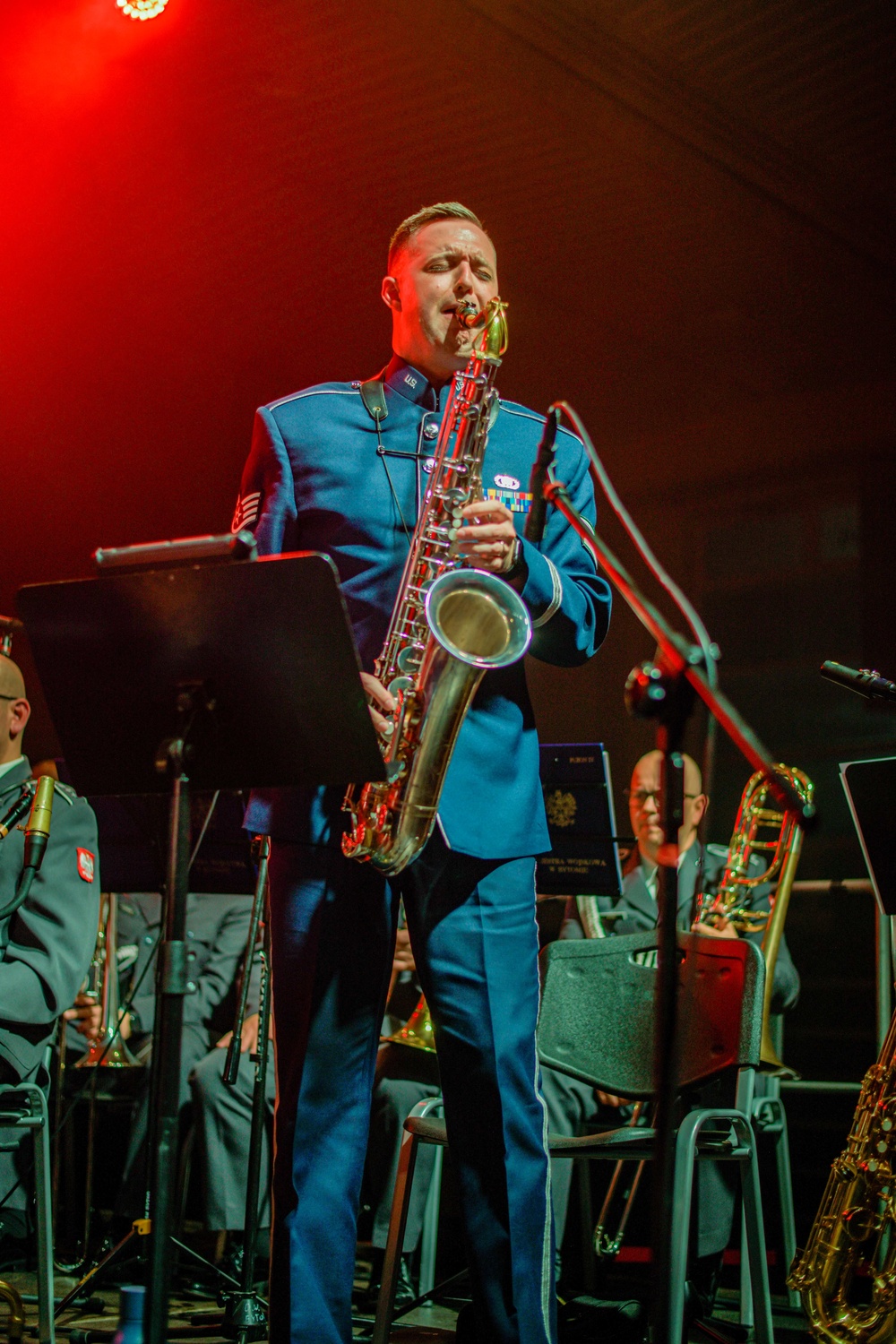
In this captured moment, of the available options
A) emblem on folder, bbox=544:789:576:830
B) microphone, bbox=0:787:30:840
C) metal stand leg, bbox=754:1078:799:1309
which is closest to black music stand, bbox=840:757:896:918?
emblem on folder, bbox=544:789:576:830

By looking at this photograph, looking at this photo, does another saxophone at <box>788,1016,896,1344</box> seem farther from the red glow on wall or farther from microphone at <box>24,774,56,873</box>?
the red glow on wall

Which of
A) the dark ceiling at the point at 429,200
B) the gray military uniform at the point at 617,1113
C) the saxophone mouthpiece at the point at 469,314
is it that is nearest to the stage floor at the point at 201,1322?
the gray military uniform at the point at 617,1113

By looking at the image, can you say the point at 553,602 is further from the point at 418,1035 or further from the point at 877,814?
the point at 418,1035

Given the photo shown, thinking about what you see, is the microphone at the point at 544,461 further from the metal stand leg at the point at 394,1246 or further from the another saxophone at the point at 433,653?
the metal stand leg at the point at 394,1246

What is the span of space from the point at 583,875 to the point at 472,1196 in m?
2.04

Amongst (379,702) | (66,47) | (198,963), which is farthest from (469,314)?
(198,963)

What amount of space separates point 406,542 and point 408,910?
73cm

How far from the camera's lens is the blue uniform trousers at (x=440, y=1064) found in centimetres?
197

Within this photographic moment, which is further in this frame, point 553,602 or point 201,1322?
point 201,1322

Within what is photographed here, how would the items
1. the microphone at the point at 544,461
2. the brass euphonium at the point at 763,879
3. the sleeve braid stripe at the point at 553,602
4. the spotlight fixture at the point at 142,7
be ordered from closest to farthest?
1. the microphone at the point at 544,461
2. the sleeve braid stripe at the point at 553,602
3. the brass euphonium at the point at 763,879
4. the spotlight fixture at the point at 142,7

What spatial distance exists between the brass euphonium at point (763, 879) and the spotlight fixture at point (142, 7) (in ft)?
12.9

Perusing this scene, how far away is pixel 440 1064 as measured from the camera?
82.0 inches

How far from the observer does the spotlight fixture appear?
15.6ft

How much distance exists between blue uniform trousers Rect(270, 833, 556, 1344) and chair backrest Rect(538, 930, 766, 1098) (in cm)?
79
